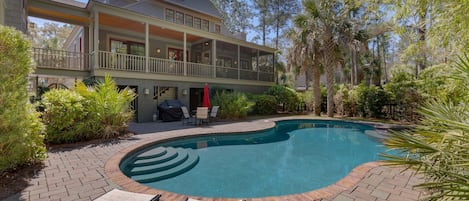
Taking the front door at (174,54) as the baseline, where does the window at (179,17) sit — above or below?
above

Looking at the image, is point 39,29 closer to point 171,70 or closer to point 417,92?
point 171,70

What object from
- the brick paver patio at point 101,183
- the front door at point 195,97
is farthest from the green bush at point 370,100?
the brick paver patio at point 101,183

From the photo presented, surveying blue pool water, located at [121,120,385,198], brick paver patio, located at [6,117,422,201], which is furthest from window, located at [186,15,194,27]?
brick paver patio, located at [6,117,422,201]

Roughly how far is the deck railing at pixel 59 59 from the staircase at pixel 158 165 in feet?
26.7

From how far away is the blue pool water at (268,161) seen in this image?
4.90 m

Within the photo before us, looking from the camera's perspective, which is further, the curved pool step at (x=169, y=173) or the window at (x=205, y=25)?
the window at (x=205, y=25)

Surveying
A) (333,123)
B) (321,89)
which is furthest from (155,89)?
(321,89)

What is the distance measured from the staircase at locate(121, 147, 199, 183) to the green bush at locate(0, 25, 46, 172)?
195cm

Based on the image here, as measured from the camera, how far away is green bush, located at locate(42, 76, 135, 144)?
22.1ft

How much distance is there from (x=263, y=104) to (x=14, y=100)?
14046mm

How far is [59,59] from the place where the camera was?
36.0 feet

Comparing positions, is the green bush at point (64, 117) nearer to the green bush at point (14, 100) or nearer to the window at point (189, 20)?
the green bush at point (14, 100)

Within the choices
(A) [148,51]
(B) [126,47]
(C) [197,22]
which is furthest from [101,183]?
(C) [197,22]

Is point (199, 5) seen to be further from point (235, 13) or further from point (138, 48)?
point (235, 13)
